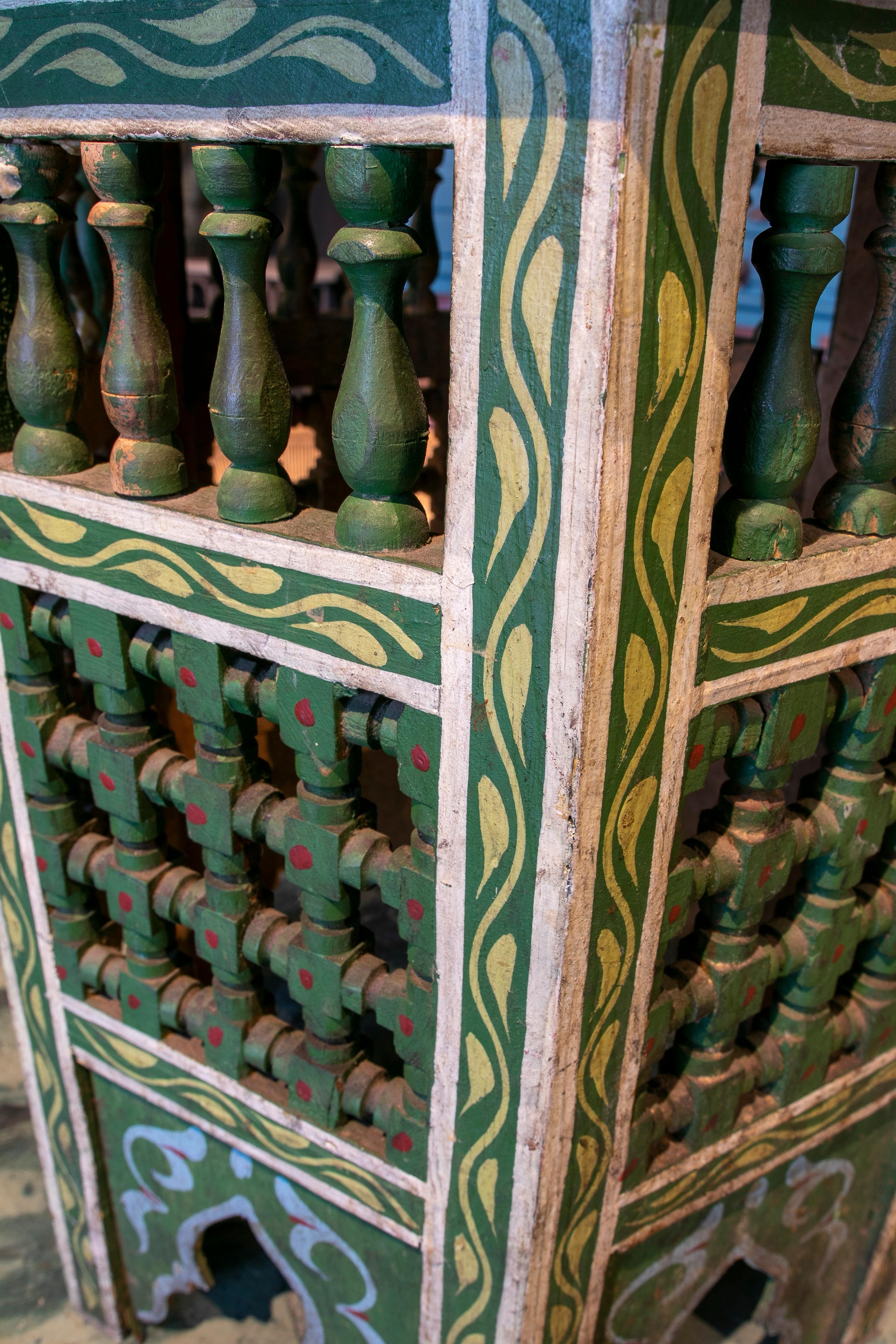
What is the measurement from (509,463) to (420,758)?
15.2 inches

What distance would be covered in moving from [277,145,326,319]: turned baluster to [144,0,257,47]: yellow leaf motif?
186 cm

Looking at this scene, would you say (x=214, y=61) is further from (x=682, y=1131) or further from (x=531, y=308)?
(x=682, y=1131)

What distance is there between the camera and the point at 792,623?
1.28 m

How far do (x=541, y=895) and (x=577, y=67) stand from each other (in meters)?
0.84

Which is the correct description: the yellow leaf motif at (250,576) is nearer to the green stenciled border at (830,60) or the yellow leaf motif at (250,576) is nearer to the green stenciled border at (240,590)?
the green stenciled border at (240,590)

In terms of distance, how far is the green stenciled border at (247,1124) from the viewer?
1.56 meters

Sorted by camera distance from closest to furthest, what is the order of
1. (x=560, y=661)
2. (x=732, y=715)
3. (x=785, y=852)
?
(x=560, y=661) → (x=732, y=715) → (x=785, y=852)

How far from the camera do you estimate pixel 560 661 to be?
1085 millimetres

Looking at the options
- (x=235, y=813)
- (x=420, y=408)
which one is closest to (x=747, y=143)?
(x=420, y=408)

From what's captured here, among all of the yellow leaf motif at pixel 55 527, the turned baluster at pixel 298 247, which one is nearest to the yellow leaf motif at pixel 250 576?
the yellow leaf motif at pixel 55 527

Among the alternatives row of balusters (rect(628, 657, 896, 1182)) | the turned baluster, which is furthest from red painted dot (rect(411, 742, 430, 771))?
the turned baluster

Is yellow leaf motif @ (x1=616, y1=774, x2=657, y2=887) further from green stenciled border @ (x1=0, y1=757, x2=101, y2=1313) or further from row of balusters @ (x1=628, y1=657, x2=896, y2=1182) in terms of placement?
green stenciled border @ (x1=0, y1=757, x2=101, y2=1313)

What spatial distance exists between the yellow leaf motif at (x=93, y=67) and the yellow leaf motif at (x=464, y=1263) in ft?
5.16

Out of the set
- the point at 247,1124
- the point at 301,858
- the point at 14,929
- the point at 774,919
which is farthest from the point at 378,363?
the point at 14,929
